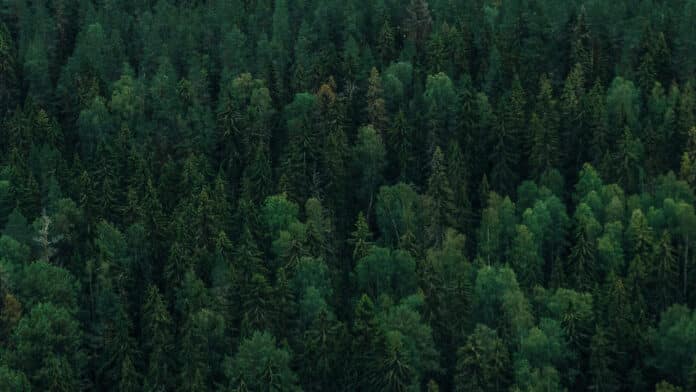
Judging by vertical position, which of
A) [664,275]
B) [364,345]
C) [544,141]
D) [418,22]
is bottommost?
[364,345]

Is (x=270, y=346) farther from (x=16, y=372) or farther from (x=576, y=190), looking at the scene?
(x=576, y=190)

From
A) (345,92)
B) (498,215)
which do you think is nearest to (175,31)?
(345,92)

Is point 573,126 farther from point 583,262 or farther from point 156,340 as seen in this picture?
point 156,340

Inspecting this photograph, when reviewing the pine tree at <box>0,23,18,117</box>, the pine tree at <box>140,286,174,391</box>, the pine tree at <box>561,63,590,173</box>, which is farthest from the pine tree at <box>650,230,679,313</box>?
the pine tree at <box>0,23,18,117</box>

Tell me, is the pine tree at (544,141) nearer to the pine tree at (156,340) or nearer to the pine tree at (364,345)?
the pine tree at (364,345)

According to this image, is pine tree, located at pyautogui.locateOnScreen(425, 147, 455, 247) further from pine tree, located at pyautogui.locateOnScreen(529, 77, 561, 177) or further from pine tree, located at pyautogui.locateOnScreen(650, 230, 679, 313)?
pine tree, located at pyautogui.locateOnScreen(650, 230, 679, 313)

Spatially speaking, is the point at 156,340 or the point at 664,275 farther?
the point at 664,275

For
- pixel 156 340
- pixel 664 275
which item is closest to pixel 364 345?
pixel 156 340

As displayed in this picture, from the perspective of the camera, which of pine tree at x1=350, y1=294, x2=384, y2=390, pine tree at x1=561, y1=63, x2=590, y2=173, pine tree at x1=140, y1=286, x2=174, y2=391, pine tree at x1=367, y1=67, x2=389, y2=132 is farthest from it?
pine tree at x1=367, y1=67, x2=389, y2=132
